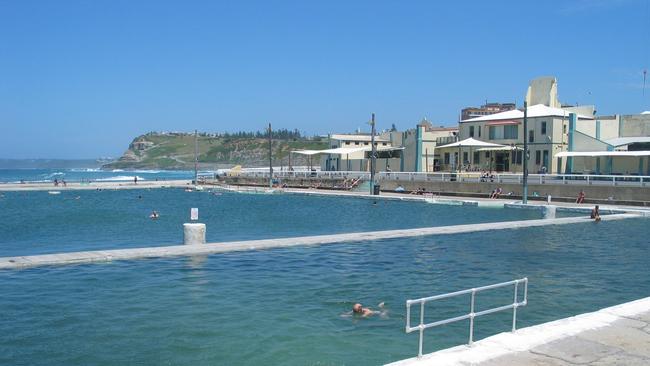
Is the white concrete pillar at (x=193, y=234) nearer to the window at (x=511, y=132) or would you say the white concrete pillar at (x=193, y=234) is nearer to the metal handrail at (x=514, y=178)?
the metal handrail at (x=514, y=178)

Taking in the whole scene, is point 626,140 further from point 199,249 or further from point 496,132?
point 199,249

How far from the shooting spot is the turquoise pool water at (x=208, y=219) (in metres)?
26.3

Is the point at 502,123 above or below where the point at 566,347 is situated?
above

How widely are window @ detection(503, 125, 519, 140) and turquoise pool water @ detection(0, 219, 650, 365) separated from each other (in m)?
33.5

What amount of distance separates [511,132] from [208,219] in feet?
103

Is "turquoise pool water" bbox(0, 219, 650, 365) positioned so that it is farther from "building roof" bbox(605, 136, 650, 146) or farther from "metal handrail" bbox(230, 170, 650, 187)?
"building roof" bbox(605, 136, 650, 146)

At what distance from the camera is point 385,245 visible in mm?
21672

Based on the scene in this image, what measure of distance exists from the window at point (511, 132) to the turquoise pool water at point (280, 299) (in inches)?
1320

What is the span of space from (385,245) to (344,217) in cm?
1452

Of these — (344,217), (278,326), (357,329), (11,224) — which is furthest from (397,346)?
(11,224)

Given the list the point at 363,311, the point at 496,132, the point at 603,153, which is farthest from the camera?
the point at 496,132

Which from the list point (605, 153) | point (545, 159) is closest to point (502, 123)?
point (545, 159)

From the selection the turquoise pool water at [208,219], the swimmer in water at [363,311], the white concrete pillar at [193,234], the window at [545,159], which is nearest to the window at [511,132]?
the window at [545,159]

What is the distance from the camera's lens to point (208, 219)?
117ft
